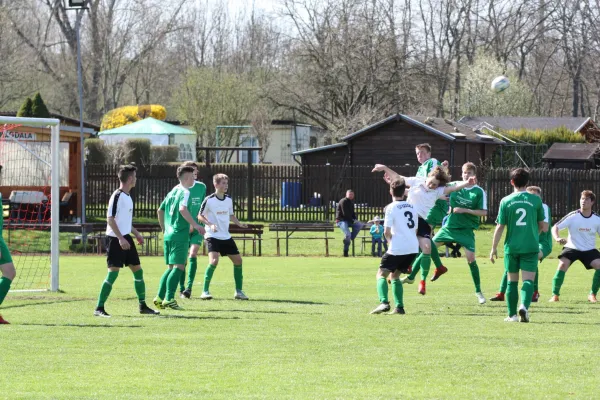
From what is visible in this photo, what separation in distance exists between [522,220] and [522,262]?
20.5 inches

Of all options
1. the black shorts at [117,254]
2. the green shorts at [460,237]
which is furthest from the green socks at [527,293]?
the black shorts at [117,254]

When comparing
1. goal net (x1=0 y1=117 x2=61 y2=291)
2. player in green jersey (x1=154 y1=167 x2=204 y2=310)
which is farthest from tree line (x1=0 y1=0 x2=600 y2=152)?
player in green jersey (x1=154 y1=167 x2=204 y2=310)

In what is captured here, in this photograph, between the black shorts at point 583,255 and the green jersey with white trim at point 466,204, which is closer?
the green jersey with white trim at point 466,204

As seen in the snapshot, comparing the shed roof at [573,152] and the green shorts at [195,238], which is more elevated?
the shed roof at [573,152]

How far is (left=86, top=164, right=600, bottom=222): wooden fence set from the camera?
3738 cm

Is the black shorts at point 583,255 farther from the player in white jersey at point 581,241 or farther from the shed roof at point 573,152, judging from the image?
the shed roof at point 573,152

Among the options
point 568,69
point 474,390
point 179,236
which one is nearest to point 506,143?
point 568,69

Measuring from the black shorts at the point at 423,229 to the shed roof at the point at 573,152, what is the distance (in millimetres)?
34481

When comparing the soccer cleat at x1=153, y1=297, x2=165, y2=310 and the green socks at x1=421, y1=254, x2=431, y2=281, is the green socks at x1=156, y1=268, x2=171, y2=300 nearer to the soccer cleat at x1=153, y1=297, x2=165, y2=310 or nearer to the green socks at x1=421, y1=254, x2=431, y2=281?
the soccer cleat at x1=153, y1=297, x2=165, y2=310

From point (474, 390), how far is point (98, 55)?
6340 cm

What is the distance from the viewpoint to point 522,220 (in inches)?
478

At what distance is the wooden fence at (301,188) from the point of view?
123 feet

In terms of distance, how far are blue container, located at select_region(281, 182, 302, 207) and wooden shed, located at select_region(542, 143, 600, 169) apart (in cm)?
1468

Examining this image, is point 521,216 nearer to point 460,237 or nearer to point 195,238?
point 460,237
